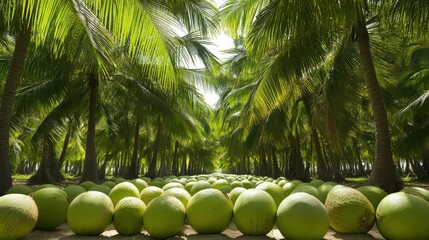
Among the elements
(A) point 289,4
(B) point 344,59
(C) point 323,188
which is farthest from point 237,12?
(C) point 323,188

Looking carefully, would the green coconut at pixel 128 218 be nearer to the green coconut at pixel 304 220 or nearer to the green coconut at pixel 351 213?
the green coconut at pixel 304 220

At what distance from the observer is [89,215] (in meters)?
3.47

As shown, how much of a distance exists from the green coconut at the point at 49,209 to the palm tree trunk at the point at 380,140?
560cm

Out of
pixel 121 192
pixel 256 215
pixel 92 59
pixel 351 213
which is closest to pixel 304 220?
pixel 256 215

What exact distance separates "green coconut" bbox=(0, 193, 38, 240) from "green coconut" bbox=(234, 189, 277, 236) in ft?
7.06

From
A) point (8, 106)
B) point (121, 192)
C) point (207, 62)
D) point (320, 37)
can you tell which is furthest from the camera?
point (207, 62)

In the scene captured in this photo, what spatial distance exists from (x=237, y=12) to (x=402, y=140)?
41.1 feet

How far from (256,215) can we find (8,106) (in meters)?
5.21

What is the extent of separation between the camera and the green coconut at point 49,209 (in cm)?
379

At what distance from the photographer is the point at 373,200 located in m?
4.14

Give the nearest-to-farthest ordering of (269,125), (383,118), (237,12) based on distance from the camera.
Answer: (383,118) < (237,12) < (269,125)

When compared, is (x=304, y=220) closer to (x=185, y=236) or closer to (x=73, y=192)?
(x=185, y=236)

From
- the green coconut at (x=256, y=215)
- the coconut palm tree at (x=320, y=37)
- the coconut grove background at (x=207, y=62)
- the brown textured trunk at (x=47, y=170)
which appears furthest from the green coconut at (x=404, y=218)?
the brown textured trunk at (x=47, y=170)

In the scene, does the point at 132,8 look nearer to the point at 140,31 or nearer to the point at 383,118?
the point at 140,31
